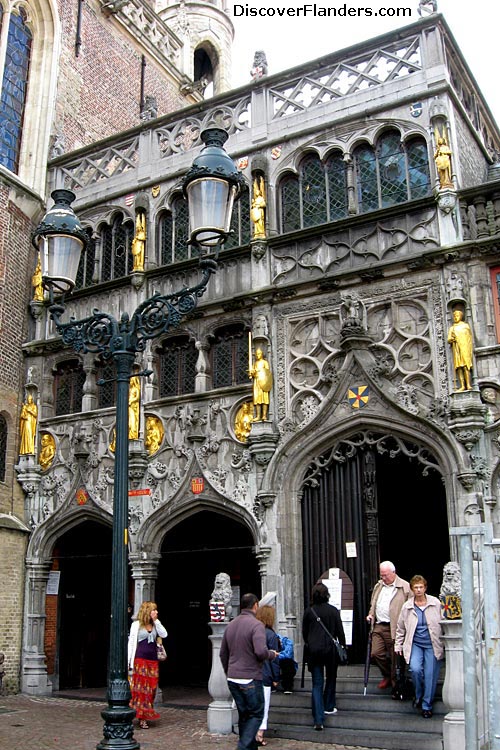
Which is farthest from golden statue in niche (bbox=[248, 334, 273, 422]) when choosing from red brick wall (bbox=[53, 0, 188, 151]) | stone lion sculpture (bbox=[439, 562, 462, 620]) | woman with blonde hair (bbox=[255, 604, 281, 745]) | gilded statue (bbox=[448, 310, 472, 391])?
red brick wall (bbox=[53, 0, 188, 151])

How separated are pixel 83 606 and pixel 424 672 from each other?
35.9ft

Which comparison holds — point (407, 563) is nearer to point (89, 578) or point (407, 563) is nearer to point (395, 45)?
point (89, 578)

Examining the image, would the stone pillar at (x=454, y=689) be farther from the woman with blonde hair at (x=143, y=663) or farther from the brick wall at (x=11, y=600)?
the brick wall at (x=11, y=600)

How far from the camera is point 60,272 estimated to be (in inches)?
398

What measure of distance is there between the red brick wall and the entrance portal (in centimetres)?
1038

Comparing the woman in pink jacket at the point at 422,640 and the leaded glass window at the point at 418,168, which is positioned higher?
the leaded glass window at the point at 418,168

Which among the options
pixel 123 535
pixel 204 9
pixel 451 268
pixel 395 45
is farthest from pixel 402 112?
pixel 204 9

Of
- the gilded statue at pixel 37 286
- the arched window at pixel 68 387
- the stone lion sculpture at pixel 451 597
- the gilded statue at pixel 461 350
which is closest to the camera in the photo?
the stone lion sculpture at pixel 451 597

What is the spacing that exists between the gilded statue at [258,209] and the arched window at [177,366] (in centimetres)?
273

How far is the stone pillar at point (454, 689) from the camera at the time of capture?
32.0 ft

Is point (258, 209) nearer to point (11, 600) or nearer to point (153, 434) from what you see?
point (153, 434)

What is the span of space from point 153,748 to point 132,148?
45.1ft

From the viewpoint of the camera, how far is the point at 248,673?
8.27 metres

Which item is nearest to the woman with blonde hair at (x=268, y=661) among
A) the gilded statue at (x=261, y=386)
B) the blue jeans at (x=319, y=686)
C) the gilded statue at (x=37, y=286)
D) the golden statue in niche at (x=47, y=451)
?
the blue jeans at (x=319, y=686)
